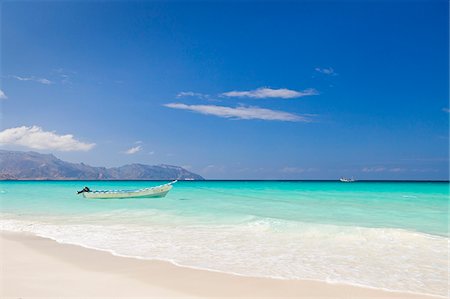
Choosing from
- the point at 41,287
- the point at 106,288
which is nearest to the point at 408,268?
the point at 106,288

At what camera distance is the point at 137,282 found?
4957 millimetres

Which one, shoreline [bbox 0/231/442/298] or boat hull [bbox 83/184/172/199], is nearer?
shoreline [bbox 0/231/442/298]

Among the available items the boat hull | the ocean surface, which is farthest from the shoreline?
the boat hull

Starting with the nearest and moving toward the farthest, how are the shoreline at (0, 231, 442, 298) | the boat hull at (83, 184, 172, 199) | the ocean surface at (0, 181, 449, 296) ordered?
the shoreline at (0, 231, 442, 298)
the ocean surface at (0, 181, 449, 296)
the boat hull at (83, 184, 172, 199)

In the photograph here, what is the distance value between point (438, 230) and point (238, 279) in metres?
8.36

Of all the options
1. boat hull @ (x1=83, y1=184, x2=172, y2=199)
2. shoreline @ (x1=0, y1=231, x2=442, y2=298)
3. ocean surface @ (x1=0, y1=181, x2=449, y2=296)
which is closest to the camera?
shoreline @ (x1=0, y1=231, x2=442, y2=298)

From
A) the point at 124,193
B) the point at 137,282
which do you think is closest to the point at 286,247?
the point at 137,282

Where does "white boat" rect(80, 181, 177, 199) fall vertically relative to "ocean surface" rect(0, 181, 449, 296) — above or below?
above

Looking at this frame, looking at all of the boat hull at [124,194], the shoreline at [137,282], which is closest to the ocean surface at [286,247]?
the shoreline at [137,282]

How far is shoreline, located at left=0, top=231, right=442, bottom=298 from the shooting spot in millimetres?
4520

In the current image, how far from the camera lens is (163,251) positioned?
707 cm

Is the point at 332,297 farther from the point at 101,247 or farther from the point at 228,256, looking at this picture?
the point at 101,247

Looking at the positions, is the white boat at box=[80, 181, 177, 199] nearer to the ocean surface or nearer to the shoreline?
the ocean surface

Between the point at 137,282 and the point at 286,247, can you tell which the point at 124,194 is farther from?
the point at 137,282
